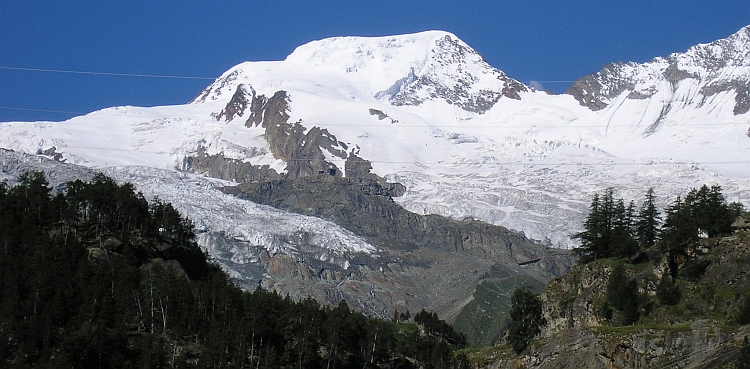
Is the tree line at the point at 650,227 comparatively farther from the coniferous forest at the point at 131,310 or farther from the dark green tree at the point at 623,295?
the coniferous forest at the point at 131,310

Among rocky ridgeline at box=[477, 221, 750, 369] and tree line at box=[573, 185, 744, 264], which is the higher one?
tree line at box=[573, 185, 744, 264]

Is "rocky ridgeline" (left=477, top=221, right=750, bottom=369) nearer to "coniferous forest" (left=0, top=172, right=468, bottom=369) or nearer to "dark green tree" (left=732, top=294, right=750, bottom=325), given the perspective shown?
"dark green tree" (left=732, top=294, right=750, bottom=325)

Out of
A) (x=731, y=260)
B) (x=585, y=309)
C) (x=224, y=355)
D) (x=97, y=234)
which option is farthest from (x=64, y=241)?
(x=731, y=260)

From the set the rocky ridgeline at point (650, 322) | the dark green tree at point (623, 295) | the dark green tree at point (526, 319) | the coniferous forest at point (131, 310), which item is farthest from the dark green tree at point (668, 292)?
the coniferous forest at point (131, 310)

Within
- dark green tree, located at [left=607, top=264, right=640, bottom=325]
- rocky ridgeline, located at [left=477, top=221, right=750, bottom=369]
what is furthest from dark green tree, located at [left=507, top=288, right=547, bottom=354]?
dark green tree, located at [left=607, top=264, right=640, bottom=325]

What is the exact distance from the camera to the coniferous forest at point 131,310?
305 feet

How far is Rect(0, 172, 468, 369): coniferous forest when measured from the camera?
9281 centimetres

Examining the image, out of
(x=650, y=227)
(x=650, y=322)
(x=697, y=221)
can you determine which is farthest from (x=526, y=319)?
(x=650, y=227)

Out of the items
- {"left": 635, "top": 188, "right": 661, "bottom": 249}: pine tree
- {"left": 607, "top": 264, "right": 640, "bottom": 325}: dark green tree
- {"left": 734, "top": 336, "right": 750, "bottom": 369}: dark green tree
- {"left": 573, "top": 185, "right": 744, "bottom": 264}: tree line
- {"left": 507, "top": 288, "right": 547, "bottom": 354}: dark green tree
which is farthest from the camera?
{"left": 635, "top": 188, "right": 661, "bottom": 249}: pine tree

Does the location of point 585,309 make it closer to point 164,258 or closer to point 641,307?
point 641,307

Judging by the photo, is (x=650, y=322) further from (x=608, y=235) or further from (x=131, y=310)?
(x=131, y=310)

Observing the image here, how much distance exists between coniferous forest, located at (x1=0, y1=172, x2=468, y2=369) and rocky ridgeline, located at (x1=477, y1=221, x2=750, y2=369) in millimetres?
12432

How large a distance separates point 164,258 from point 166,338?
30804 mm

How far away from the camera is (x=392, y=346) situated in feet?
390
